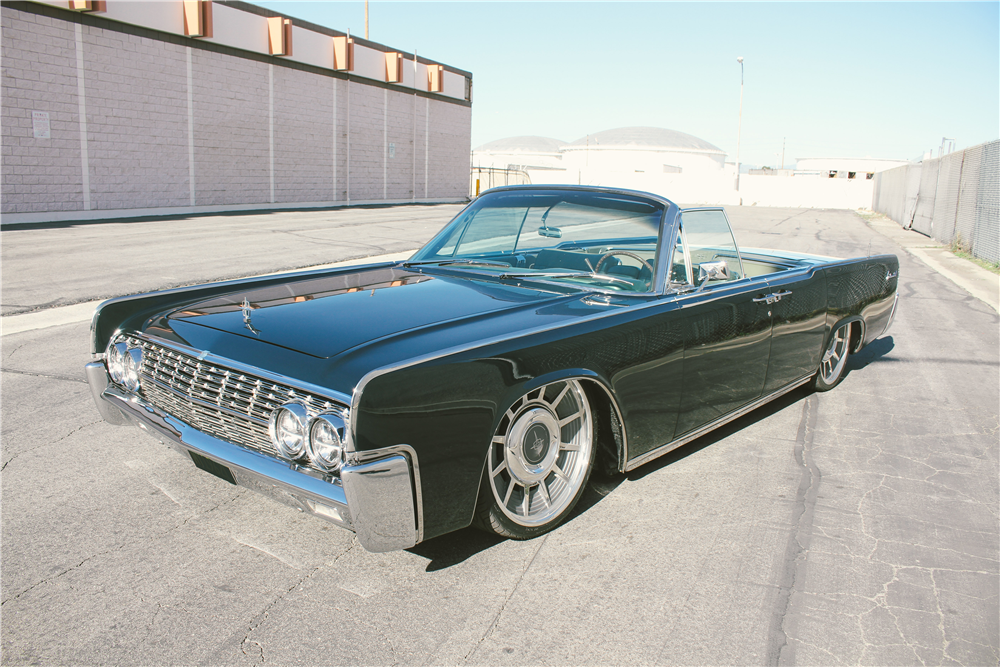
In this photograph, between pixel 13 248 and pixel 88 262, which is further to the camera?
pixel 13 248

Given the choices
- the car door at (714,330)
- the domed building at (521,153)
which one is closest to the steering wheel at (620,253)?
the car door at (714,330)

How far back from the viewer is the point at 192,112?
21.9 meters

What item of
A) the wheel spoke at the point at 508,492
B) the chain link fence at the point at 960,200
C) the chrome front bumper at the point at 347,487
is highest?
the chain link fence at the point at 960,200

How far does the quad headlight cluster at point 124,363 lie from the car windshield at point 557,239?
1.62 metres

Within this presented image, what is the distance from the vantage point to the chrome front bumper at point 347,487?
2.34 meters

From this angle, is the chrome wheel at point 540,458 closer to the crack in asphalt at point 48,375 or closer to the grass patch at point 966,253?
the crack in asphalt at point 48,375

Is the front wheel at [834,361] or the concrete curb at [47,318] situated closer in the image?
the front wheel at [834,361]

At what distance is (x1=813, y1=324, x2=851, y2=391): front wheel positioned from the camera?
523cm

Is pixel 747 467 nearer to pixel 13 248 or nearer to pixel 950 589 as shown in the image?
pixel 950 589

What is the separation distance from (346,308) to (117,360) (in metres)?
1.05

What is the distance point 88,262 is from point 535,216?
29.0ft

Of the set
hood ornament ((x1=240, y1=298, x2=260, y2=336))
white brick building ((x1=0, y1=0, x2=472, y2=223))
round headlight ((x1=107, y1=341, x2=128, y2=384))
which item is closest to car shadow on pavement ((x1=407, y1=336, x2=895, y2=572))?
hood ornament ((x1=240, y1=298, x2=260, y2=336))

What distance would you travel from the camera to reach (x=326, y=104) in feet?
90.9

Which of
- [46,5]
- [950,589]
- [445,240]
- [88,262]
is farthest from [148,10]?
[950,589]
